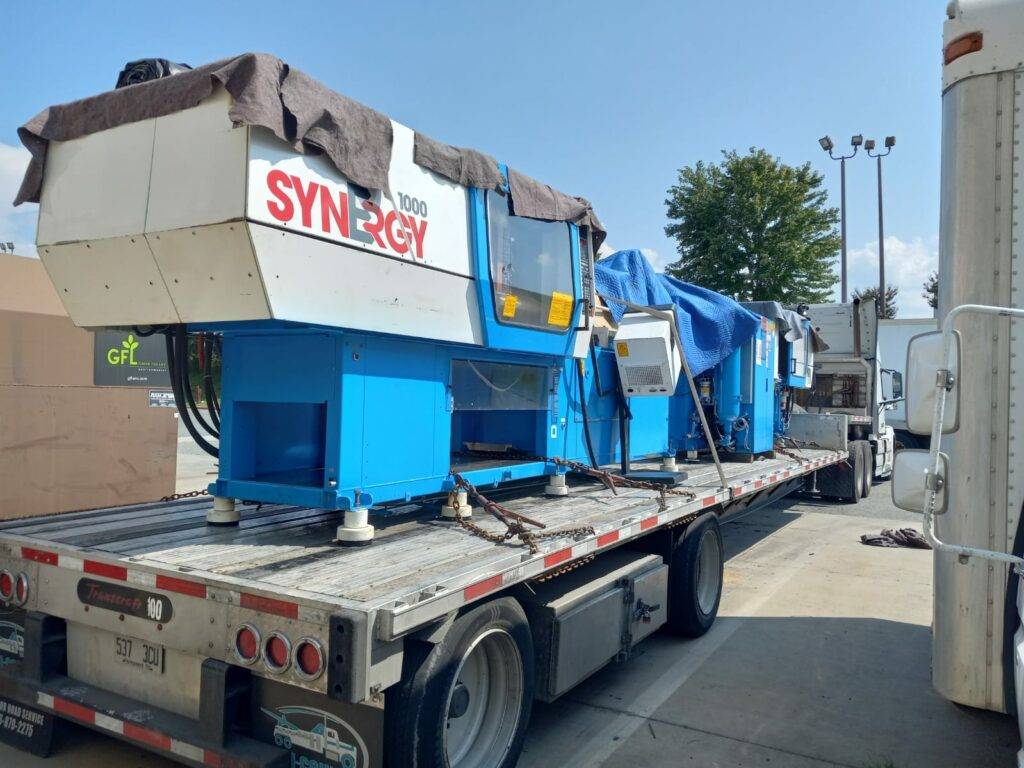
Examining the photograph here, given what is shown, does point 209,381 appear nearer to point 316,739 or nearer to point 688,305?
point 316,739

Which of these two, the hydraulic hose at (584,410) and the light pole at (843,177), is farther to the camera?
the light pole at (843,177)

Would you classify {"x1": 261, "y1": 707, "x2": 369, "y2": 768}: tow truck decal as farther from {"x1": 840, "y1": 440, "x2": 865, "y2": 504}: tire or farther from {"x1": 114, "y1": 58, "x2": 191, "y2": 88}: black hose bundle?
{"x1": 840, "y1": 440, "x2": 865, "y2": 504}: tire

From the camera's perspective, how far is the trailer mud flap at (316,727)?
282 centimetres

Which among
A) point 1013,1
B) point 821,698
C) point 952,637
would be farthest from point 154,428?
point 1013,1

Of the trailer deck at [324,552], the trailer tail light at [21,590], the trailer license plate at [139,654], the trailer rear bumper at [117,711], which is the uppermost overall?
the trailer deck at [324,552]

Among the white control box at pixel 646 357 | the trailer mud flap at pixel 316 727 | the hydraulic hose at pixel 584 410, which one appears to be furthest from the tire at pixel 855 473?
the trailer mud flap at pixel 316 727

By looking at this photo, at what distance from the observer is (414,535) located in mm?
4027

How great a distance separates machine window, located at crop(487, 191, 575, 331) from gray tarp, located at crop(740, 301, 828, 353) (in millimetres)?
4562

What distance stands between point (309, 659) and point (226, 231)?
1.73m

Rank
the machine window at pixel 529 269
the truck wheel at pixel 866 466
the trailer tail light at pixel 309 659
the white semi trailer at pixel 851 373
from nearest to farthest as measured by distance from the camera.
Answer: the trailer tail light at pixel 309 659 → the machine window at pixel 529 269 → the truck wheel at pixel 866 466 → the white semi trailer at pixel 851 373

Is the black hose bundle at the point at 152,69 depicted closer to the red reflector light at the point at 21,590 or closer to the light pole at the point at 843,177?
the red reflector light at the point at 21,590

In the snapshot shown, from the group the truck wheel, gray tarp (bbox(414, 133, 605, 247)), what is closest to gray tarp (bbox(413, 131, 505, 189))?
gray tarp (bbox(414, 133, 605, 247))

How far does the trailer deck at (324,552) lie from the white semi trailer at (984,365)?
1.76 m

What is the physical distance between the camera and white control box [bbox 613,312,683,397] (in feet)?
19.7
